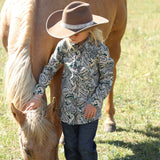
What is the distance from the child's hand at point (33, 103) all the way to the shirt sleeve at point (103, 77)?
0.47 m

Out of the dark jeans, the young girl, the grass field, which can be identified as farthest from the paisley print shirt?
the grass field

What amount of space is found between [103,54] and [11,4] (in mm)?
1371

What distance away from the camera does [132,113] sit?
458 cm

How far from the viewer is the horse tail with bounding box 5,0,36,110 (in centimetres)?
233

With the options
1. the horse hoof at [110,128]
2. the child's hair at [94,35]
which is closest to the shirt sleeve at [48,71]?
the child's hair at [94,35]

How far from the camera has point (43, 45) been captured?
103 inches

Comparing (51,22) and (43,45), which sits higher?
(51,22)

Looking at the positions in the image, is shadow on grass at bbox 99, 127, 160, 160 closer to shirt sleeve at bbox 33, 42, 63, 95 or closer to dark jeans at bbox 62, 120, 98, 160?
dark jeans at bbox 62, 120, 98, 160

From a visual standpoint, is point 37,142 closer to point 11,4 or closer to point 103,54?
point 103,54

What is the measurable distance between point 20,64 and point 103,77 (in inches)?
29.3

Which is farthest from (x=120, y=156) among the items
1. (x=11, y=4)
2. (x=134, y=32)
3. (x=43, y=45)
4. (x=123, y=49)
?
(x=134, y=32)

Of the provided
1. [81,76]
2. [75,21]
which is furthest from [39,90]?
[75,21]

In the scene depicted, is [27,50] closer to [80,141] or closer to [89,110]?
[89,110]

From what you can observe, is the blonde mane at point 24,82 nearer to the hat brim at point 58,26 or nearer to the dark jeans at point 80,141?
the hat brim at point 58,26
